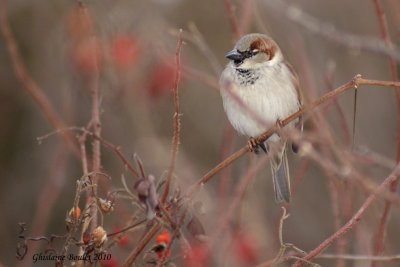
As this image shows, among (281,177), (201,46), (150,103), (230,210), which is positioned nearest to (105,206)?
(230,210)

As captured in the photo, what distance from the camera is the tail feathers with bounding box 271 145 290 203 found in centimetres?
258

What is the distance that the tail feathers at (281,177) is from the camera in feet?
8.45

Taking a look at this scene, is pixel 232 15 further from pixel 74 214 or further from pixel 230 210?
pixel 74 214

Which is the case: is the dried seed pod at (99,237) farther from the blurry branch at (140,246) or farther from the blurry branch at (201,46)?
the blurry branch at (201,46)

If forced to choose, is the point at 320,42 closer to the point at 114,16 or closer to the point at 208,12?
the point at 208,12

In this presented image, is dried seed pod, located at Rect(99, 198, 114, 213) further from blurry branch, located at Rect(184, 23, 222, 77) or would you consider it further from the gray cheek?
the gray cheek

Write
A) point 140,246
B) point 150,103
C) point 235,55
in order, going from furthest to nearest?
point 150,103
point 235,55
point 140,246

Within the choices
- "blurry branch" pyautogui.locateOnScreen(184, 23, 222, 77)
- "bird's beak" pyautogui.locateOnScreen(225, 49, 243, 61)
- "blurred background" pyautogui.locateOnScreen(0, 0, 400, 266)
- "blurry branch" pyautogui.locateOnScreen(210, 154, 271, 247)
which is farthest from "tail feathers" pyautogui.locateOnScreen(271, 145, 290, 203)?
"blurry branch" pyautogui.locateOnScreen(210, 154, 271, 247)

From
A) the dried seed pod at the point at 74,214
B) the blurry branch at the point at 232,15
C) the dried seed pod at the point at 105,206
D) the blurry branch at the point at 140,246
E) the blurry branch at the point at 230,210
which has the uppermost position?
the blurry branch at the point at 232,15

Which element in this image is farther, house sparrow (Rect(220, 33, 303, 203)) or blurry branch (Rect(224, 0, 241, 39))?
house sparrow (Rect(220, 33, 303, 203))

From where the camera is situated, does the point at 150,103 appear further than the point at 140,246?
Yes

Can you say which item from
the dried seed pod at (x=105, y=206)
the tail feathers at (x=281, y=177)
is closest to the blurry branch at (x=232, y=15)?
the tail feathers at (x=281, y=177)

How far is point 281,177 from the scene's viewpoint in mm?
2793

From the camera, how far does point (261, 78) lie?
2.68 m
